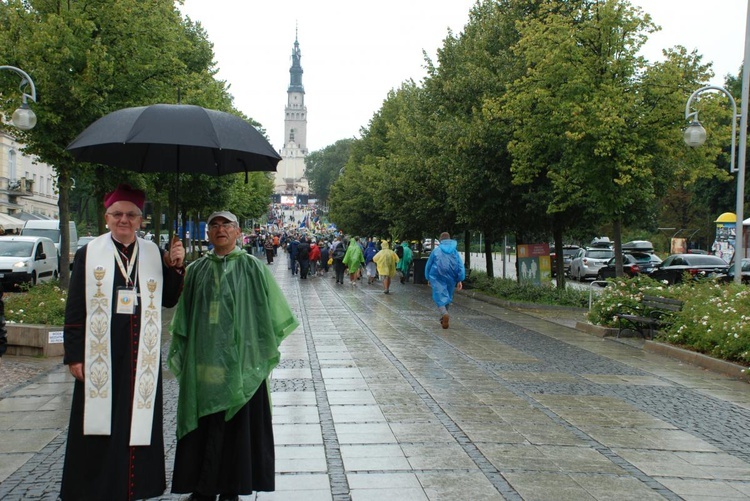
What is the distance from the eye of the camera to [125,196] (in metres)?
4.91

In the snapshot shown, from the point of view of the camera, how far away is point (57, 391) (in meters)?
9.09

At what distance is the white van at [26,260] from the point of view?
23.5 meters

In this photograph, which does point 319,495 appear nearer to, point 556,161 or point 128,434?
point 128,434

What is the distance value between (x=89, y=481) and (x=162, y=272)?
3.92 feet

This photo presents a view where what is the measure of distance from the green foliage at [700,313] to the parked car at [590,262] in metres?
21.7

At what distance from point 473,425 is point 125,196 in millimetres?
3964

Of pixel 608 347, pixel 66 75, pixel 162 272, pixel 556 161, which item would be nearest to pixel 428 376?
pixel 608 347

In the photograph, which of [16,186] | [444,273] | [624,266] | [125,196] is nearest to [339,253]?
[624,266]

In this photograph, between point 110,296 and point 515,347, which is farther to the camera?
point 515,347

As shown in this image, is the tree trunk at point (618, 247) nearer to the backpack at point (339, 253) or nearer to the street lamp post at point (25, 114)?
the street lamp post at point (25, 114)

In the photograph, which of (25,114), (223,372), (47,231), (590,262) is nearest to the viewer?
(223,372)

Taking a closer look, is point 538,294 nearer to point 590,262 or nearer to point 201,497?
point 590,262

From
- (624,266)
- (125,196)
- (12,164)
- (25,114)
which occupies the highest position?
(12,164)

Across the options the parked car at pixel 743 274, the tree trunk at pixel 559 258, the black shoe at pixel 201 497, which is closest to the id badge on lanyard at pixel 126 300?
the black shoe at pixel 201 497
